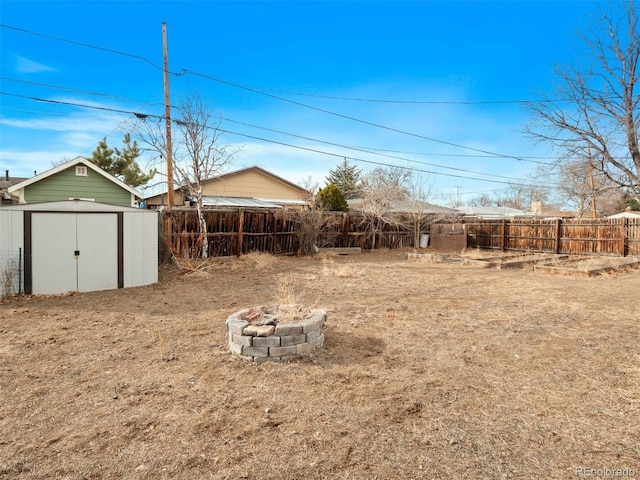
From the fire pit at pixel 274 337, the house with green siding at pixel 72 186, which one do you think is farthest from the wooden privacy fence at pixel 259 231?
the fire pit at pixel 274 337

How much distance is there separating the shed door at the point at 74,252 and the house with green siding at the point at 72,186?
6.39 meters

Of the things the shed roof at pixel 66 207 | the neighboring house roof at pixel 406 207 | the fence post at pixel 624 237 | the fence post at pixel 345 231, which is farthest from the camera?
Answer: the neighboring house roof at pixel 406 207

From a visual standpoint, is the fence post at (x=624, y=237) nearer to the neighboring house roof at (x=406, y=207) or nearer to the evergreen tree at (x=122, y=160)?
the neighboring house roof at (x=406, y=207)

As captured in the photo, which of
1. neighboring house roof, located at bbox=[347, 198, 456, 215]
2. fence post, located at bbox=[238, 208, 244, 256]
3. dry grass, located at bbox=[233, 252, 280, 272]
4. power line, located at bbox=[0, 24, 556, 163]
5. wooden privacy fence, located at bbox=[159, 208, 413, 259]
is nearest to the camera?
dry grass, located at bbox=[233, 252, 280, 272]

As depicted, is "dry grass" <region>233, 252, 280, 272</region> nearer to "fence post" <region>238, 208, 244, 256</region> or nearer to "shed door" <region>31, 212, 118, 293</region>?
"fence post" <region>238, 208, 244, 256</region>

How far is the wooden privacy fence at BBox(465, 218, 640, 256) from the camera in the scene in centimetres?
1332

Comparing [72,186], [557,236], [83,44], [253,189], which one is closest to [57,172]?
[72,186]

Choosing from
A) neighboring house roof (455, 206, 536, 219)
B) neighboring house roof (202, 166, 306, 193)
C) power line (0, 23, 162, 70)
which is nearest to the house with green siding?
power line (0, 23, 162, 70)

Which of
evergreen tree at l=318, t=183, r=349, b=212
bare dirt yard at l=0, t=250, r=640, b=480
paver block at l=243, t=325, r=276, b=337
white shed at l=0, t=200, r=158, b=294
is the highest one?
evergreen tree at l=318, t=183, r=349, b=212

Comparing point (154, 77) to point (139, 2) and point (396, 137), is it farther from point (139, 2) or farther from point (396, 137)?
point (396, 137)

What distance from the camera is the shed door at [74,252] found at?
21.7ft

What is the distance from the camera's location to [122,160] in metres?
21.9

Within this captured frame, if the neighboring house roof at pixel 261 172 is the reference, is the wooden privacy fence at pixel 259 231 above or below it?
below

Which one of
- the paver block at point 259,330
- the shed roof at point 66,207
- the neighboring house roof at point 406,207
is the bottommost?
the paver block at point 259,330
